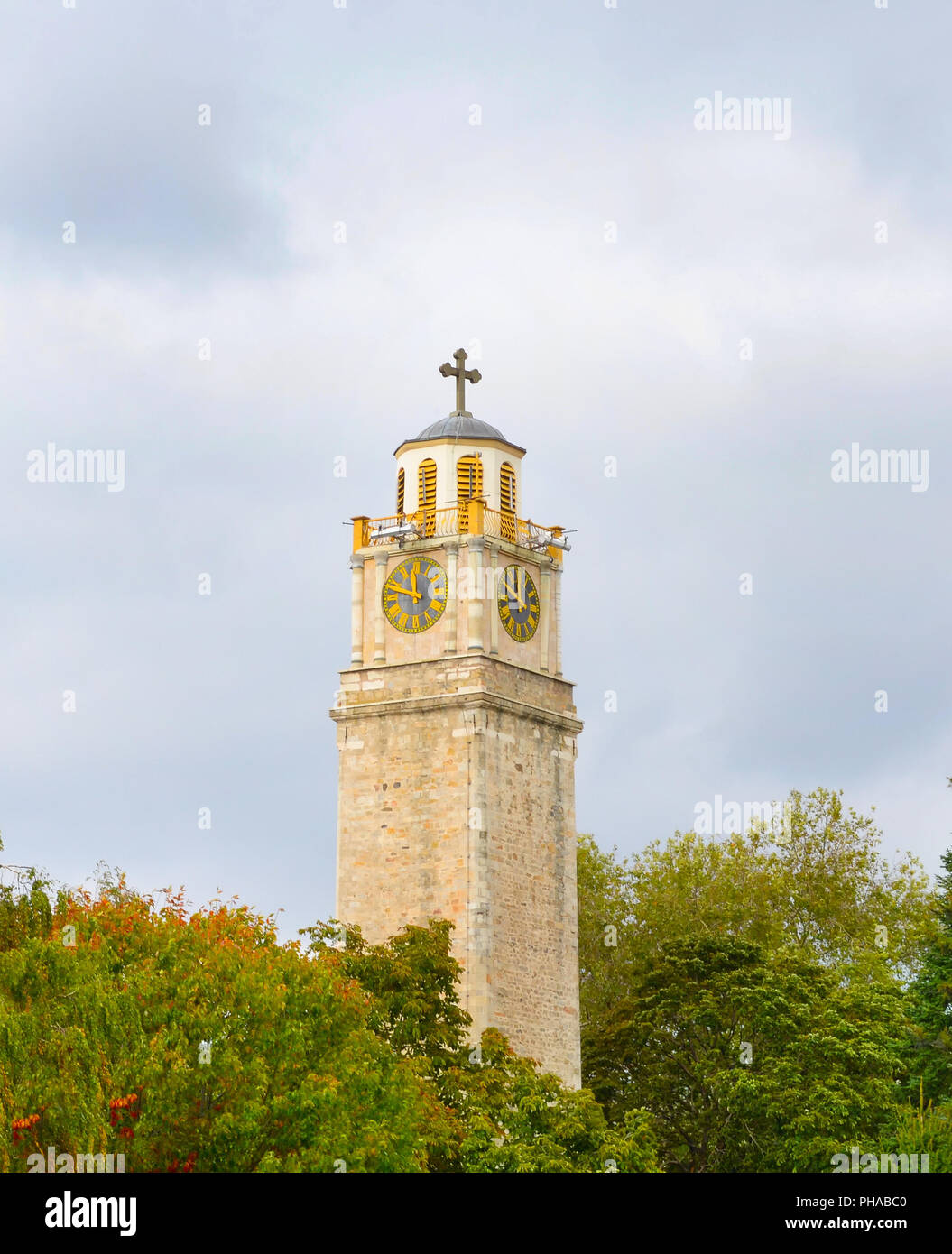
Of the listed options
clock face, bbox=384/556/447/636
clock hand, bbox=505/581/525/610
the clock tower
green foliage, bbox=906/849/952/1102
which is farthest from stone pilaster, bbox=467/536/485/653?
green foliage, bbox=906/849/952/1102

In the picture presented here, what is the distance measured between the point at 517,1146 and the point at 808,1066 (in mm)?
14788

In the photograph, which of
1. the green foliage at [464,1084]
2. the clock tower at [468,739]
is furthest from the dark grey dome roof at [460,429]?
the green foliage at [464,1084]

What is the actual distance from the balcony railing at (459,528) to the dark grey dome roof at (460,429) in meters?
1.76

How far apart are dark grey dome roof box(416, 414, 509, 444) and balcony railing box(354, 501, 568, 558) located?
1764 mm

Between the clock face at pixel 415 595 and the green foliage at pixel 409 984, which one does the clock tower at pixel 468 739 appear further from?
the green foliage at pixel 409 984

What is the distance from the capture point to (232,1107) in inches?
1661

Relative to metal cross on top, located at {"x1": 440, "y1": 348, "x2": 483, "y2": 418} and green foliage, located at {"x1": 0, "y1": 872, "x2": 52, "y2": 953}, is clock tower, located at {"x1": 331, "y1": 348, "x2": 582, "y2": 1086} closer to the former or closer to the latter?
metal cross on top, located at {"x1": 440, "y1": 348, "x2": 483, "y2": 418}

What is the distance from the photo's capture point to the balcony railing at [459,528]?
2435 inches

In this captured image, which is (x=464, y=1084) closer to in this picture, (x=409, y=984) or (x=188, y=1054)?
(x=409, y=984)

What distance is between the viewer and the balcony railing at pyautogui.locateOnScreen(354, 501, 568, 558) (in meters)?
61.8

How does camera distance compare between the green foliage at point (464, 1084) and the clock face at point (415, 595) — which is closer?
the green foliage at point (464, 1084)

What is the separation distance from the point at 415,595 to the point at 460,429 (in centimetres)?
399

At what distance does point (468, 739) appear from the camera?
198 ft
